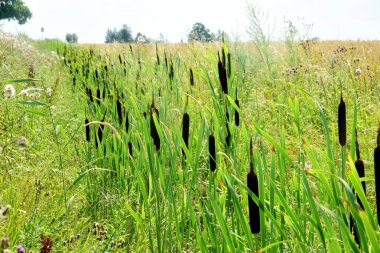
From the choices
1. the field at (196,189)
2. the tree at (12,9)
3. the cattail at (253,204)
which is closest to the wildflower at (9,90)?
the field at (196,189)

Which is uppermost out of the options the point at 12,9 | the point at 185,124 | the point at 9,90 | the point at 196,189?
the point at 12,9

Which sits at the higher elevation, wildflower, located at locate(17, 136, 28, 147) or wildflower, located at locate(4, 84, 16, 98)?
wildflower, located at locate(4, 84, 16, 98)

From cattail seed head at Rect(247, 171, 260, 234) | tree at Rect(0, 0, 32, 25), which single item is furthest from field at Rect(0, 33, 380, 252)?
tree at Rect(0, 0, 32, 25)

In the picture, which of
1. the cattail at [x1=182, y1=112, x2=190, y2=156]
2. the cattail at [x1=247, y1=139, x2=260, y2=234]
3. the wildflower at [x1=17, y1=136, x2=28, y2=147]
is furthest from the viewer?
the wildflower at [x1=17, y1=136, x2=28, y2=147]

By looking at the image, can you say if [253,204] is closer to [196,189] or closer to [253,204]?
[253,204]

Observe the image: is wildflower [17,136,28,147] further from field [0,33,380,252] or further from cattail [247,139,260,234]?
cattail [247,139,260,234]

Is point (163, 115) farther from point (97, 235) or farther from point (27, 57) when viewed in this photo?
point (27, 57)

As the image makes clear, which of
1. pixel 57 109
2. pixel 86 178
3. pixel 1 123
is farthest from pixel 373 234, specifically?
pixel 57 109

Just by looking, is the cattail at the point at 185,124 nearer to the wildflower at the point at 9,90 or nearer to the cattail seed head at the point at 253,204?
the cattail seed head at the point at 253,204

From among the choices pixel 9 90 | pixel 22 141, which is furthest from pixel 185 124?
pixel 9 90

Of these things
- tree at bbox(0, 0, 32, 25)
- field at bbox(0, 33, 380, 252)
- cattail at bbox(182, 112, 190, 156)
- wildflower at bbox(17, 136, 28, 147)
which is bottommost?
field at bbox(0, 33, 380, 252)

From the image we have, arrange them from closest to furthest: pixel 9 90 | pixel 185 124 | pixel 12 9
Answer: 1. pixel 185 124
2. pixel 9 90
3. pixel 12 9

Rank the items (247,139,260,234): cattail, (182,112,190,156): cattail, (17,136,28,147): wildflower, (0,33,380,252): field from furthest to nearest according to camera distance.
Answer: (17,136,28,147): wildflower < (182,112,190,156): cattail < (0,33,380,252): field < (247,139,260,234): cattail

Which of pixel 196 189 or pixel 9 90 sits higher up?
pixel 9 90
